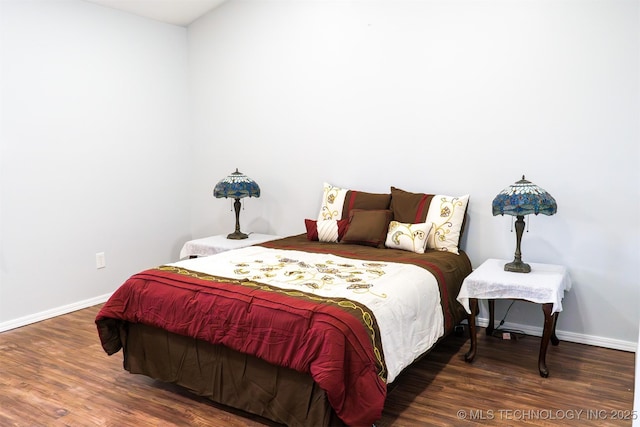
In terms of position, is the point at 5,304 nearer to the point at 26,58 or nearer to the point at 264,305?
the point at 26,58

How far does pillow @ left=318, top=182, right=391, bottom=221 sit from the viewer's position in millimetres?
3857

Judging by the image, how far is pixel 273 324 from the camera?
230cm

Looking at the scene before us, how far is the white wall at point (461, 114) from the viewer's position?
325cm

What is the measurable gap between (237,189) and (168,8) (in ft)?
5.73

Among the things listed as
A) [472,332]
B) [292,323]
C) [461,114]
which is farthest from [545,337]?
→ [461,114]

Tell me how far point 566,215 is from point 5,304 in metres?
3.91

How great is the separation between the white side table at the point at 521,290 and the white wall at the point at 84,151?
2.99 m

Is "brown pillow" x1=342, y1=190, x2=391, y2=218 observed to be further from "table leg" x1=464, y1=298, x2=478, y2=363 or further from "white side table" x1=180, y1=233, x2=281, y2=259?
"table leg" x1=464, y1=298, x2=478, y2=363

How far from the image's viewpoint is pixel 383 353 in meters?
2.33

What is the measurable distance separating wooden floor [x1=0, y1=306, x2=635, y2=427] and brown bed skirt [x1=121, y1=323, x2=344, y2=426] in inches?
3.9

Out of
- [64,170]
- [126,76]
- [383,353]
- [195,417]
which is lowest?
[195,417]

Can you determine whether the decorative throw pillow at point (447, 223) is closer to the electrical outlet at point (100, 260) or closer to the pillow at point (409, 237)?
the pillow at point (409, 237)

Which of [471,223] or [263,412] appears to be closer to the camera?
[263,412]

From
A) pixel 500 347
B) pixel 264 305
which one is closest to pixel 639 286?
pixel 500 347
